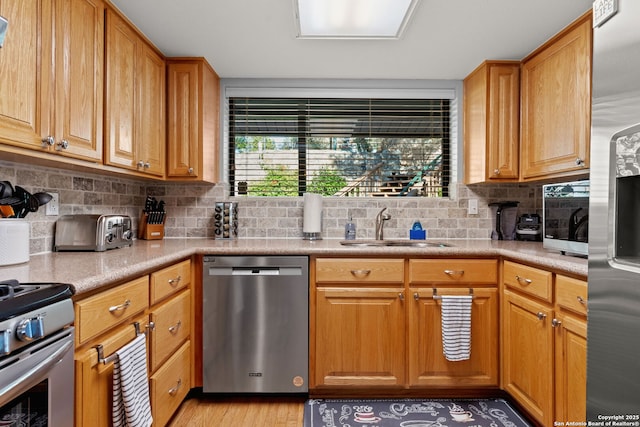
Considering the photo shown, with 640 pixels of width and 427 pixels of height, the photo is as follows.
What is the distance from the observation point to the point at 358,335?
2.15 meters

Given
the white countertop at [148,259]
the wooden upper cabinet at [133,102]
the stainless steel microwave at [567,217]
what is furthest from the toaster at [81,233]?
the stainless steel microwave at [567,217]

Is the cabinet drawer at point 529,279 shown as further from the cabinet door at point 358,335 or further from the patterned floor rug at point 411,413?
the patterned floor rug at point 411,413

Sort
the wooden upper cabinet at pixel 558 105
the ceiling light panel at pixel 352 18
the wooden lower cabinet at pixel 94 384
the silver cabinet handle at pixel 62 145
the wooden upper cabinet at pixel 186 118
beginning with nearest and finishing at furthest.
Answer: the wooden lower cabinet at pixel 94 384 < the silver cabinet handle at pixel 62 145 < the ceiling light panel at pixel 352 18 < the wooden upper cabinet at pixel 558 105 < the wooden upper cabinet at pixel 186 118

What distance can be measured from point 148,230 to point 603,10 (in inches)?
104

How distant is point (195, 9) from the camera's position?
6.13 ft

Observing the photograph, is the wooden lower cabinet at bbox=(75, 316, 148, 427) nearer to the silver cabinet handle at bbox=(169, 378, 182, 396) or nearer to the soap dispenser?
the silver cabinet handle at bbox=(169, 378, 182, 396)

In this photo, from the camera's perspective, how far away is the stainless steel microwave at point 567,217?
167 cm

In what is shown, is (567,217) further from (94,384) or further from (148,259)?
(94,384)

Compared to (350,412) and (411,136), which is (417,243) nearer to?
(411,136)

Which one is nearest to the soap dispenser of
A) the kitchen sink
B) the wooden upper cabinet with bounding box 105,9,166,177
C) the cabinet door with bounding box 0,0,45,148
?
the kitchen sink

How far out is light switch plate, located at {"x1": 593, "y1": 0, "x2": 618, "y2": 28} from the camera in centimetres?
87

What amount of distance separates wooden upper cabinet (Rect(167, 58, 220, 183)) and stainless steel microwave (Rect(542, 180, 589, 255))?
2.14 m

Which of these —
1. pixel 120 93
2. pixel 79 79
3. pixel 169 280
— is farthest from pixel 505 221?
pixel 79 79

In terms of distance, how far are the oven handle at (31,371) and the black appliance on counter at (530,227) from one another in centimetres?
266
